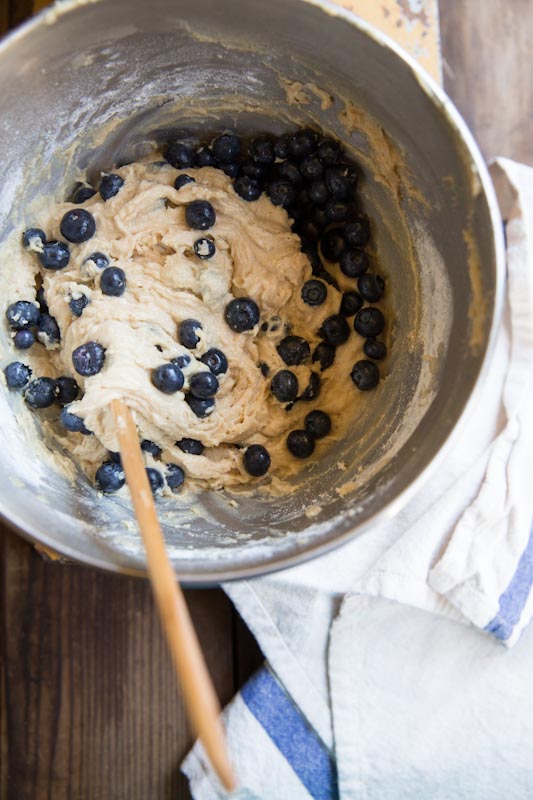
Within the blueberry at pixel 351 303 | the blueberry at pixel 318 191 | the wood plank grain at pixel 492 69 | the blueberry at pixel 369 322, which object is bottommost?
the blueberry at pixel 369 322

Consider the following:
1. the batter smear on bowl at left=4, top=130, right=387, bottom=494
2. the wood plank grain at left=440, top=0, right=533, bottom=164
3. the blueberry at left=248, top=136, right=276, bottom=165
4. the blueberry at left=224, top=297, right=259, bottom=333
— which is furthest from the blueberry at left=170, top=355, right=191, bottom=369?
the wood plank grain at left=440, top=0, right=533, bottom=164

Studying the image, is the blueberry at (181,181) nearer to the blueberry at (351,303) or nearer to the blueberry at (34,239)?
the blueberry at (34,239)

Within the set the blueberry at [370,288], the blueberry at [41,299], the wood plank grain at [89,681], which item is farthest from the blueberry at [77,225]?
the wood plank grain at [89,681]

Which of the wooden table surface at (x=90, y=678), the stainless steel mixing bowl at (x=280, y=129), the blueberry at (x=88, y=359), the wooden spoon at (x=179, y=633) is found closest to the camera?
the wooden spoon at (x=179, y=633)

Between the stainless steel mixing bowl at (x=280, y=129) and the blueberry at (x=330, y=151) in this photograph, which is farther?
the blueberry at (x=330, y=151)

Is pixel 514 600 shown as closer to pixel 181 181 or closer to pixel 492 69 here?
pixel 181 181

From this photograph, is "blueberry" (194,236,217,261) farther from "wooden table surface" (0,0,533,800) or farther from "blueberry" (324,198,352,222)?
"wooden table surface" (0,0,533,800)

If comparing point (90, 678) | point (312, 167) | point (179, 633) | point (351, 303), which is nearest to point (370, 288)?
→ point (351, 303)
